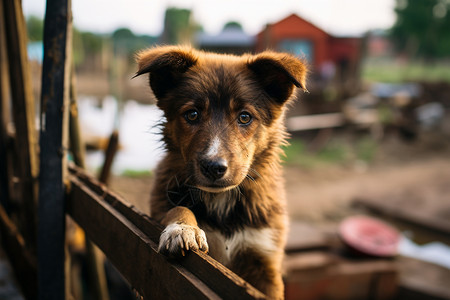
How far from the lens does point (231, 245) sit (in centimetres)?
232

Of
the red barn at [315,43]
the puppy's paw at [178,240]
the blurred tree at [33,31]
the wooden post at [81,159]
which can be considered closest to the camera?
the puppy's paw at [178,240]

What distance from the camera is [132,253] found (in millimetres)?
1803

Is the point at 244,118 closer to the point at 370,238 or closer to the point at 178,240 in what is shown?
the point at 178,240

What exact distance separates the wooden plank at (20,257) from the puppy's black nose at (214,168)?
203 centimetres

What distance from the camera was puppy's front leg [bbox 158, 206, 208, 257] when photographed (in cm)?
156

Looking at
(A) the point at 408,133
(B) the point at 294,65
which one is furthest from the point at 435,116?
(B) the point at 294,65

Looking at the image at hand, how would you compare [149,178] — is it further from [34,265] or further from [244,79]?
[244,79]

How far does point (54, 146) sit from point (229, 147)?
118 centimetres

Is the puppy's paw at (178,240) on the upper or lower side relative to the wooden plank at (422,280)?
upper

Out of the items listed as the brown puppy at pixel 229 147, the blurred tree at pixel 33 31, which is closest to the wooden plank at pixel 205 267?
the brown puppy at pixel 229 147

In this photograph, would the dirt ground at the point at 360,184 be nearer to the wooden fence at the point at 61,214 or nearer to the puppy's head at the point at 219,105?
the wooden fence at the point at 61,214

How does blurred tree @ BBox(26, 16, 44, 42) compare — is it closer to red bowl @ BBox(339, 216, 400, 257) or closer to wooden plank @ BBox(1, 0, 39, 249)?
wooden plank @ BBox(1, 0, 39, 249)

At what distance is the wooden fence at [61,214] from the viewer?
58.0 inches

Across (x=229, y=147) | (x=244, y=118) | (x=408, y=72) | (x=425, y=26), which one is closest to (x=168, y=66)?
(x=244, y=118)
